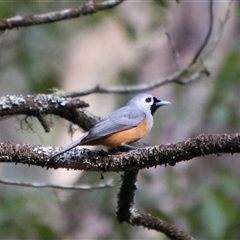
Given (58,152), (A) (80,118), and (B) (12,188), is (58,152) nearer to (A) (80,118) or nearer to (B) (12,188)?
(A) (80,118)

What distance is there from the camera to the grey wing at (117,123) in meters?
3.29

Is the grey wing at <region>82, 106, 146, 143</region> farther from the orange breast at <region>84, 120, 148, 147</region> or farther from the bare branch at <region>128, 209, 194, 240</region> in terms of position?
the bare branch at <region>128, 209, 194, 240</region>

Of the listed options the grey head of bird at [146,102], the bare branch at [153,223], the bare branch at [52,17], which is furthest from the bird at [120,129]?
the bare branch at [52,17]

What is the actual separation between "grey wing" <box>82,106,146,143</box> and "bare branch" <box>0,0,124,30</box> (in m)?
0.74

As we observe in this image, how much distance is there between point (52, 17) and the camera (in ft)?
13.0

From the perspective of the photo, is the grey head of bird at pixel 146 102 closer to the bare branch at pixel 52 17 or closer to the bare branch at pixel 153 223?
the bare branch at pixel 52 17

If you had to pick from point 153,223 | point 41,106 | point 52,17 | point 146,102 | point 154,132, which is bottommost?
point 154,132

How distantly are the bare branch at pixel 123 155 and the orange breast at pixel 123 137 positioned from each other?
49 centimetres

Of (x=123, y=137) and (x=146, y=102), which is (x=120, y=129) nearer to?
(x=123, y=137)

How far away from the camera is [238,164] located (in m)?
6.37

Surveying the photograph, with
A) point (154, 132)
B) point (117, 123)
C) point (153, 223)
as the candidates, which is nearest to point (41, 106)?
point (117, 123)

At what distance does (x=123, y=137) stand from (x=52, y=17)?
3.36ft

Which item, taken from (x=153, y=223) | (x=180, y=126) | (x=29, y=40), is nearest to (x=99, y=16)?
(x=29, y=40)

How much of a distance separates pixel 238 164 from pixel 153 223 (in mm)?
3240
